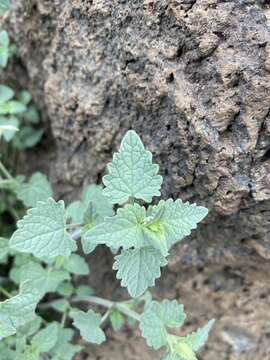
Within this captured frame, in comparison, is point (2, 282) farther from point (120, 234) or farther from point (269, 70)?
point (269, 70)

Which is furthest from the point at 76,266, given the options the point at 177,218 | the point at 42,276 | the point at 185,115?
the point at 185,115

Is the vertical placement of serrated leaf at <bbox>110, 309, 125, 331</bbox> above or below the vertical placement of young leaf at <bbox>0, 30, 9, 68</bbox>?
below

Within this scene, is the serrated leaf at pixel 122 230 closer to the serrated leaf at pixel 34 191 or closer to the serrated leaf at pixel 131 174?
the serrated leaf at pixel 131 174

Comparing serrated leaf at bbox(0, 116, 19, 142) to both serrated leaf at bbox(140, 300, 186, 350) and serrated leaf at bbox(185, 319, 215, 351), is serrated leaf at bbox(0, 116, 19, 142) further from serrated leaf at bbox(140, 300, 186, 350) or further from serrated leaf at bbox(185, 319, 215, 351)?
serrated leaf at bbox(185, 319, 215, 351)

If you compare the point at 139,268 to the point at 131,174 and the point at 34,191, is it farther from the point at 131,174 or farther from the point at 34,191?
the point at 34,191

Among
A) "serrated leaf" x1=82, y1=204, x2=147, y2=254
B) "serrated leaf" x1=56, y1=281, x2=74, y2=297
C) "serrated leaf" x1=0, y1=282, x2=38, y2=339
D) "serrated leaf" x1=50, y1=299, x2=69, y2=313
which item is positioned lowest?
"serrated leaf" x1=50, y1=299, x2=69, y2=313

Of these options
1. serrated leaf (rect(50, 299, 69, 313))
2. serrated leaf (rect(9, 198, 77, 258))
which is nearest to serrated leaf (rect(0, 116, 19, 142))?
serrated leaf (rect(9, 198, 77, 258))

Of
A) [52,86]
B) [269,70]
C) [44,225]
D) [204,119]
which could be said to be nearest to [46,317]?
[44,225]
